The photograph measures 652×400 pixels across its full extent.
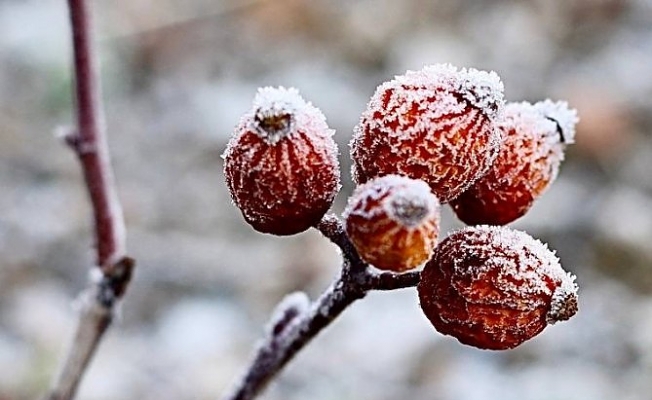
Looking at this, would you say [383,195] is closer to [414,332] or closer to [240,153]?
[240,153]

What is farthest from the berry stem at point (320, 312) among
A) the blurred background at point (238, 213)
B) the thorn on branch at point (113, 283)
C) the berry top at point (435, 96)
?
the blurred background at point (238, 213)

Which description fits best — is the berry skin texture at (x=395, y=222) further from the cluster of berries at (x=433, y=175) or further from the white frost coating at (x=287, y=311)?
the white frost coating at (x=287, y=311)

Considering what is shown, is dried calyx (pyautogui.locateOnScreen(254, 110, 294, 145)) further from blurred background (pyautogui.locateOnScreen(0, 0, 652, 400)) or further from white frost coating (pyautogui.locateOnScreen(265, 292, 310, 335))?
blurred background (pyautogui.locateOnScreen(0, 0, 652, 400))

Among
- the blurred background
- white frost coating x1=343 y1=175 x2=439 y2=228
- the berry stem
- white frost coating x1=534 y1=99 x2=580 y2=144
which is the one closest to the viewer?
white frost coating x1=343 y1=175 x2=439 y2=228

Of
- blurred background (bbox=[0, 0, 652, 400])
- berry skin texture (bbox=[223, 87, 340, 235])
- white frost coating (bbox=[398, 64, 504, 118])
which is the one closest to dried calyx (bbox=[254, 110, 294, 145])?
berry skin texture (bbox=[223, 87, 340, 235])

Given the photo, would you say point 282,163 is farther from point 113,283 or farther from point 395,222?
point 113,283
